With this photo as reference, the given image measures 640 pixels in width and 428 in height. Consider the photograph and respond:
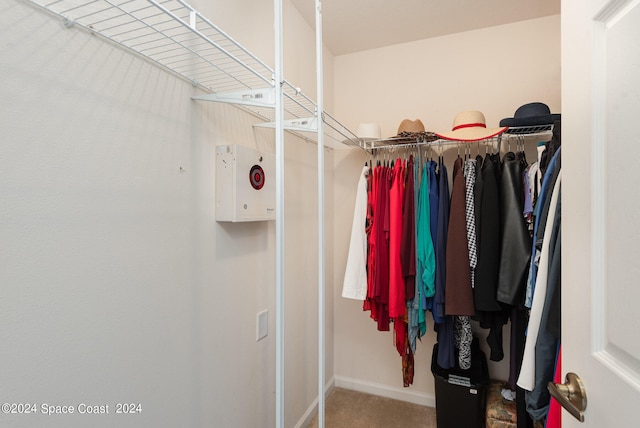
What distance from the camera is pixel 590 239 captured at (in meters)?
0.61

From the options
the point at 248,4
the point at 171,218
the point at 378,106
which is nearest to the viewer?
the point at 171,218

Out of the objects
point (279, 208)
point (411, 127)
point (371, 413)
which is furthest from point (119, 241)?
point (371, 413)

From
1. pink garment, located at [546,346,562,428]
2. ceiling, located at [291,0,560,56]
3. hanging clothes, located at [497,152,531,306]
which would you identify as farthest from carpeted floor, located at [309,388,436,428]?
ceiling, located at [291,0,560,56]

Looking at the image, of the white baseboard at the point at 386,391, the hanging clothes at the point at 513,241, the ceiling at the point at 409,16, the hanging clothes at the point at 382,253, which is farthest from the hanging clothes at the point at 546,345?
the ceiling at the point at 409,16

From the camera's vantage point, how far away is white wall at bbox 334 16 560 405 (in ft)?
6.37

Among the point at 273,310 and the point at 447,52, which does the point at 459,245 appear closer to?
the point at 273,310

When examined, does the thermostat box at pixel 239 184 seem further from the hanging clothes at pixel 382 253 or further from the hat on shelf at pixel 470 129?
the hat on shelf at pixel 470 129

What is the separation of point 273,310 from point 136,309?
0.76 metres

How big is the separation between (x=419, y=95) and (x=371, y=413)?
6.99 feet

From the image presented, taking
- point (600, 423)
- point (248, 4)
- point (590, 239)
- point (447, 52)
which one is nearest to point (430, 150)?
point (447, 52)

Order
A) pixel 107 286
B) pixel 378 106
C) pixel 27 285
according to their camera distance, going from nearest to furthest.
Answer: pixel 27 285 → pixel 107 286 → pixel 378 106

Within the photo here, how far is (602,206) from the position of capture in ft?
1.90

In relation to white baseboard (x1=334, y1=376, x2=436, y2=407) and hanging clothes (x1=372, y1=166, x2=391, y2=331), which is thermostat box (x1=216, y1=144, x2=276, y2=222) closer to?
hanging clothes (x1=372, y1=166, x2=391, y2=331)

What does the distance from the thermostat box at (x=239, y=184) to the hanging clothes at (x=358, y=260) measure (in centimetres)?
75
